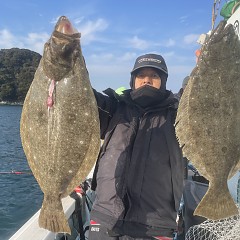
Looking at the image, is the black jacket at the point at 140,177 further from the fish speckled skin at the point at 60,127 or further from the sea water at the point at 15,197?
the sea water at the point at 15,197

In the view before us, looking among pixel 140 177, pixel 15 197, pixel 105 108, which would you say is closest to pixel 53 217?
pixel 140 177

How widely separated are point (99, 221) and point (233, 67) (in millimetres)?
2006

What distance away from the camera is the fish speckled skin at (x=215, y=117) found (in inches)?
112

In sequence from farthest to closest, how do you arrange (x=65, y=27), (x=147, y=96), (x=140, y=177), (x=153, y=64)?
(x=153, y=64), (x=147, y=96), (x=140, y=177), (x=65, y=27)

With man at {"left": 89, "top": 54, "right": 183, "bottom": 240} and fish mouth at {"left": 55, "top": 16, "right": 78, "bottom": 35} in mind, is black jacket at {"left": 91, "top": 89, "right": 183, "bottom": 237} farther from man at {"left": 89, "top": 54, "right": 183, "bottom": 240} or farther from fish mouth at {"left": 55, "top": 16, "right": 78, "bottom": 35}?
fish mouth at {"left": 55, "top": 16, "right": 78, "bottom": 35}

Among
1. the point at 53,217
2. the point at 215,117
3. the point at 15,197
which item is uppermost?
the point at 215,117

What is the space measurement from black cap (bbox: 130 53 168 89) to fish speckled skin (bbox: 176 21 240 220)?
3.47 ft

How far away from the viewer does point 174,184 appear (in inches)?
143

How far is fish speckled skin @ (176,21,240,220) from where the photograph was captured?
2.84 m

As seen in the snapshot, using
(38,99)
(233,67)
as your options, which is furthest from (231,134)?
(38,99)

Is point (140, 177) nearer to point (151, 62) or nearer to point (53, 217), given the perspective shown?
point (53, 217)

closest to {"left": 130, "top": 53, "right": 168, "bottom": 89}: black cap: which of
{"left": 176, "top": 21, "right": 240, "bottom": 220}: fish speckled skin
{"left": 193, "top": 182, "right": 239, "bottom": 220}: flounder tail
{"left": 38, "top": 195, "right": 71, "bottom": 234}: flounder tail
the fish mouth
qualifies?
{"left": 176, "top": 21, "right": 240, "bottom": 220}: fish speckled skin

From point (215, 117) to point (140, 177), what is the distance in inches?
43.2

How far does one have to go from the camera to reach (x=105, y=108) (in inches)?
150
